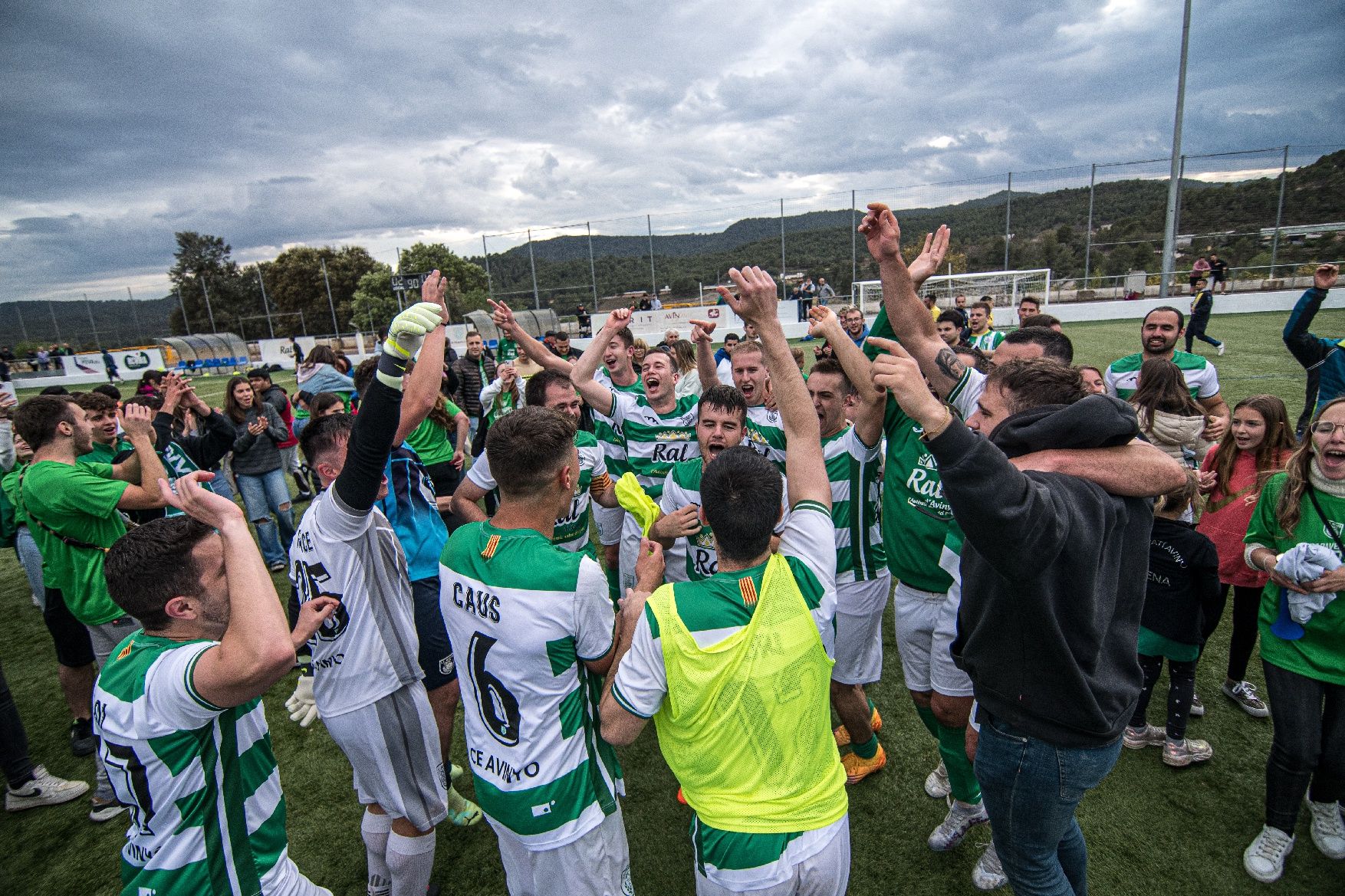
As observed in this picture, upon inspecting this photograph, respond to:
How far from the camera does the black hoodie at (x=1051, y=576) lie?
58.4 inches

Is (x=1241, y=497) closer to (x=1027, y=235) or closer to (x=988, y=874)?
(x=988, y=874)

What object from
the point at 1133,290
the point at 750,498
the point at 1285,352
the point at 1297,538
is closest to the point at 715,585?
the point at 750,498

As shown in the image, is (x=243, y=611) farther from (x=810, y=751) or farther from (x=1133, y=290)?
(x=1133, y=290)

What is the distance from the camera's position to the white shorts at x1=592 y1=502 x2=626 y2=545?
534cm

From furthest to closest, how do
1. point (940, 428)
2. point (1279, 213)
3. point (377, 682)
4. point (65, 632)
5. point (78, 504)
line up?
point (1279, 213)
point (65, 632)
point (78, 504)
point (377, 682)
point (940, 428)

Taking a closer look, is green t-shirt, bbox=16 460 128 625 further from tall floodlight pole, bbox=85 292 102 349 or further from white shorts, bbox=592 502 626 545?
tall floodlight pole, bbox=85 292 102 349

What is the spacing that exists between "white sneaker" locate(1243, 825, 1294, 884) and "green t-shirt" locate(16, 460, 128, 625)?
21.5ft

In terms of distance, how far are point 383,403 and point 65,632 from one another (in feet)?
13.1

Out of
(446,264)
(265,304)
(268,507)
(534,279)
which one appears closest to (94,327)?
(265,304)

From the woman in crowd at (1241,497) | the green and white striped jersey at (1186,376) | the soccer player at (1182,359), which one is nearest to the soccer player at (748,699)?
the woman in crowd at (1241,497)

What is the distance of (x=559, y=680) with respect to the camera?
2113 mm

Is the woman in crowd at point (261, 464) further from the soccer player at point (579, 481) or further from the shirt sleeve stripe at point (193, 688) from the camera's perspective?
the shirt sleeve stripe at point (193, 688)

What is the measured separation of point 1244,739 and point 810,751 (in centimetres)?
377

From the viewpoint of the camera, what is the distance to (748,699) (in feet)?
5.92
